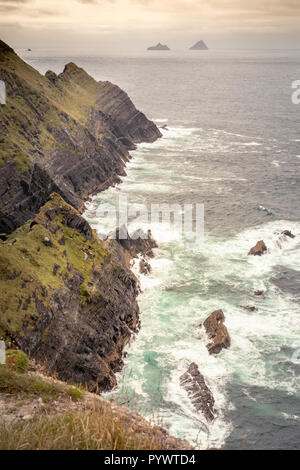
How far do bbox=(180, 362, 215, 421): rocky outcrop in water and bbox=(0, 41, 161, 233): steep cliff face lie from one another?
2921 cm

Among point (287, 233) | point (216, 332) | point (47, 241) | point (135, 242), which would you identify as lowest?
→ point (216, 332)

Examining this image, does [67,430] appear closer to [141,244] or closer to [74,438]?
[74,438]

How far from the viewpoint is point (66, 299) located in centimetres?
3456

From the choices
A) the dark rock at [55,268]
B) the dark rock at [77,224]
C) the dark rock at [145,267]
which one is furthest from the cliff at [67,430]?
the dark rock at [145,267]

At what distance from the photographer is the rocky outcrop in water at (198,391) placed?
106ft

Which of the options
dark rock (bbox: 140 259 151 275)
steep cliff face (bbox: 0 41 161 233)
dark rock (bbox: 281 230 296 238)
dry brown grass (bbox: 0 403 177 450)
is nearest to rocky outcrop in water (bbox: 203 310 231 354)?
dark rock (bbox: 140 259 151 275)

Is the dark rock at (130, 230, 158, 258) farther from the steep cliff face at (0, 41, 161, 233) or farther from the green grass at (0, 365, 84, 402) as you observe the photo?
the green grass at (0, 365, 84, 402)

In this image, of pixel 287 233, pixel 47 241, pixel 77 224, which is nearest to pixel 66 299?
pixel 47 241

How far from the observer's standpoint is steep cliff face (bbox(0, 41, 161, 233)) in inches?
2227

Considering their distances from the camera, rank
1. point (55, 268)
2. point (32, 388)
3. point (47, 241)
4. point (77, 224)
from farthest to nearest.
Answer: point (77, 224) → point (47, 241) → point (55, 268) → point (32, 388)

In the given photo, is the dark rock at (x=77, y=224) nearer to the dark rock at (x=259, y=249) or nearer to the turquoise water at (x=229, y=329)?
the turquoise water at (x=229, y=329)

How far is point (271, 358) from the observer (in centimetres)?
3869

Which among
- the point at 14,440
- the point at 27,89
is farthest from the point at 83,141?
the point at 14,440

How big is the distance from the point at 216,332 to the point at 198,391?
7.95 meters
